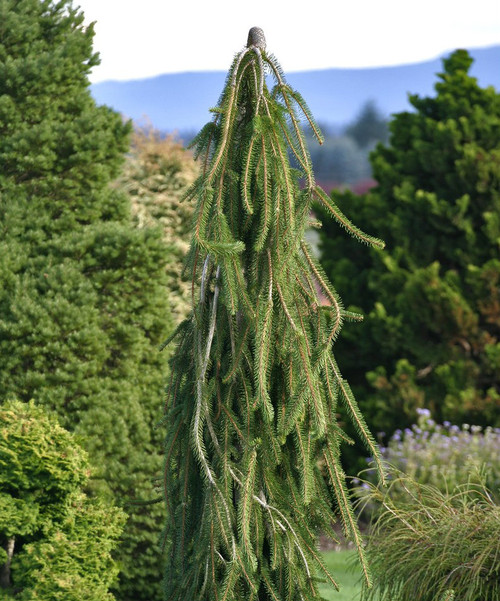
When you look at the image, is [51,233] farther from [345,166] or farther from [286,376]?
[345,166]

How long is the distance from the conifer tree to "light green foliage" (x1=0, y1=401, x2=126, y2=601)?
31.3 inches

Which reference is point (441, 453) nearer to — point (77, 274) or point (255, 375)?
point (77, 274)

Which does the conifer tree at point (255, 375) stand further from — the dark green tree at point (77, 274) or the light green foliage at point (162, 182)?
the light green foliage at point (162, 182)

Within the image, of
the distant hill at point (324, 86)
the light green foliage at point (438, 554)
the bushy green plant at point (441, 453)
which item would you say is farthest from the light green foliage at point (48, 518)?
the distant hill at point (324, 86)

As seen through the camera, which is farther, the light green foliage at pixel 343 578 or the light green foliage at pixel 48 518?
the light green foliage at pixel 343 578

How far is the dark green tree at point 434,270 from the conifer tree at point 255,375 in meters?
4.70

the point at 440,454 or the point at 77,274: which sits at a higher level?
the point at 77,274

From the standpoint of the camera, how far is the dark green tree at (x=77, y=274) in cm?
475

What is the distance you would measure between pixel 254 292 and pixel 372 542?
1.69 meters

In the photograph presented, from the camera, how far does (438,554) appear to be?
371 centimetres

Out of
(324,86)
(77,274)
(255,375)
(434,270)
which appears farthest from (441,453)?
(324,86)

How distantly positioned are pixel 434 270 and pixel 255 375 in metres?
5.26

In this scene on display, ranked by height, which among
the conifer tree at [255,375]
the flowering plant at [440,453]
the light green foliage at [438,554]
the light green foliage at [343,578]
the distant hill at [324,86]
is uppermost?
the distant hill at [324,86]

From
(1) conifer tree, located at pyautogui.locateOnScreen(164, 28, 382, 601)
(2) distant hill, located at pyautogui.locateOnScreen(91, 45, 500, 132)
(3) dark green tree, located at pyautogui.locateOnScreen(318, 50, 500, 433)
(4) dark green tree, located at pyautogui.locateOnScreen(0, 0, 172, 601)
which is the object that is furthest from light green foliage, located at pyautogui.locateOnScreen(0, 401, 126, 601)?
(2) distant hill, located at pyautogui.locateOnScreen(91, 45, 500, 132)
